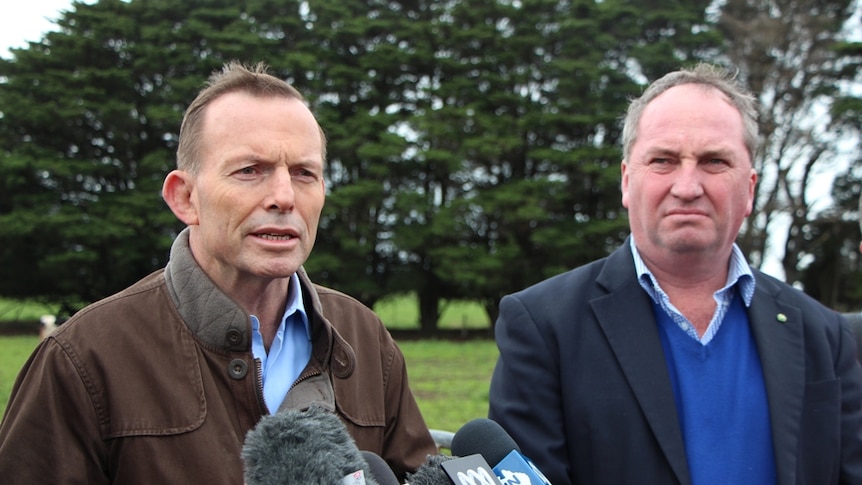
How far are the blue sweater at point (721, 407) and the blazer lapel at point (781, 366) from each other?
0.14ft

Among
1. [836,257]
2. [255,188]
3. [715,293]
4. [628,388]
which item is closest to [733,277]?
[715,293]

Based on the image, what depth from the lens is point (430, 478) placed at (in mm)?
1770

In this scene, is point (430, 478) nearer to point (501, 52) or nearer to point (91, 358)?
point (91, 358)

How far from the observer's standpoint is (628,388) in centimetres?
292

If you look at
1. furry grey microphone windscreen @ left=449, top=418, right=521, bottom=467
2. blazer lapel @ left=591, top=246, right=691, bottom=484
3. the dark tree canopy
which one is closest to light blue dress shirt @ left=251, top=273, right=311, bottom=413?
furry grey microphone windscreen @ left=449, top=418, right=521, bottom=467

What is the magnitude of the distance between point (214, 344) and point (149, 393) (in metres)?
0.21

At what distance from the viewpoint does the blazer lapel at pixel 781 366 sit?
2822mm

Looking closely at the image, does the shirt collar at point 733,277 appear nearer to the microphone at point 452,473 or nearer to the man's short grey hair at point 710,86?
the man's short grey hair at point 710,86

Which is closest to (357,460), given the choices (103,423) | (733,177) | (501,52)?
(103,423)

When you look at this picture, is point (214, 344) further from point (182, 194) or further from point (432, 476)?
point (432, 476)

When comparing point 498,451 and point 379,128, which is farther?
point 379,128

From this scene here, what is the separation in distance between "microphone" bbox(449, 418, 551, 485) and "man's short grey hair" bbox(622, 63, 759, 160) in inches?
57.7

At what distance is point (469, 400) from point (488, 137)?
60.8 feet

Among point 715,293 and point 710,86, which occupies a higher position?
point 710,86
